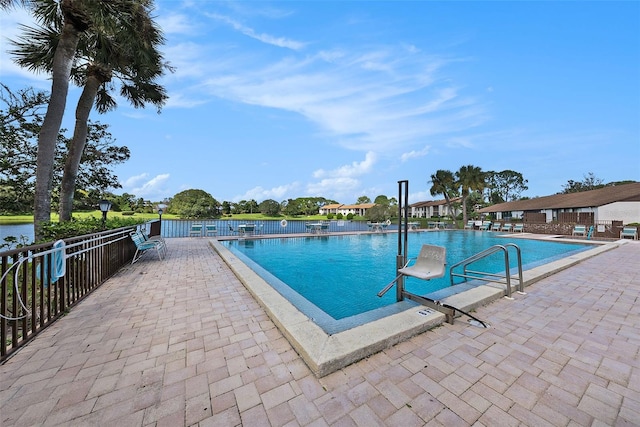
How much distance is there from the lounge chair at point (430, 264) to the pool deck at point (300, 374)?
1.96 feet

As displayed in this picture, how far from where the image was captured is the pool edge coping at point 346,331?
2.00 metres

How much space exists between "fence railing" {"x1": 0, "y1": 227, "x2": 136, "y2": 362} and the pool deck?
0.66 feet

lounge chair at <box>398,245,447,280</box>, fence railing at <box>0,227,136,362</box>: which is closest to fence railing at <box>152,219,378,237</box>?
fence railing at <box>0,227,136,362</box>

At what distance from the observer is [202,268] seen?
18.3ft

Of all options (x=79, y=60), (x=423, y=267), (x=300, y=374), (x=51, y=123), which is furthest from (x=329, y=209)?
(x=300, y=374)

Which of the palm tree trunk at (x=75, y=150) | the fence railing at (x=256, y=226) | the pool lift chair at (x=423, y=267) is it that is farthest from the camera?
the fence railing at (x=256, y=226)

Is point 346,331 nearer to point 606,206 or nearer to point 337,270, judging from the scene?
point 337,270

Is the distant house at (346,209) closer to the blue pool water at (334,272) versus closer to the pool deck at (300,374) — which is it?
the blue pool water at (334,272)

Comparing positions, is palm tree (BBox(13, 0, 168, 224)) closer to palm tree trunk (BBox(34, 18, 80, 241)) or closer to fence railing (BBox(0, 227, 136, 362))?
palm tree trunk (BBox(34, 18, 80, 241))

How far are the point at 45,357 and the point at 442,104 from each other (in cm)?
1575

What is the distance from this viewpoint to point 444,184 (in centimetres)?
2772

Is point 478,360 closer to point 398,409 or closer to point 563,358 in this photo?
point 563,358

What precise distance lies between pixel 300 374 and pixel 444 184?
2989 centimetres

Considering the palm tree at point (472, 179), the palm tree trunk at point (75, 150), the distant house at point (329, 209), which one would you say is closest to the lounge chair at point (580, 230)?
the palm tree at point (472, 179)
